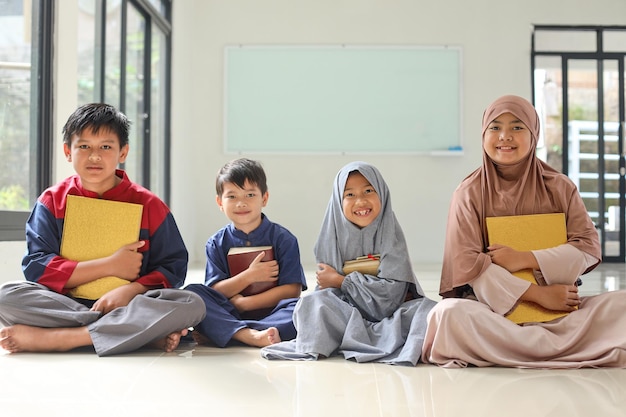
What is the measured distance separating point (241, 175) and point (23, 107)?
50.6 inches

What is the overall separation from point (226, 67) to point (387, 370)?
533 centimetres

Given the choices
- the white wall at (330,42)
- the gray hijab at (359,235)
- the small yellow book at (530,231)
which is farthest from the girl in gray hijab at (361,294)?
the white wall at (330,42)

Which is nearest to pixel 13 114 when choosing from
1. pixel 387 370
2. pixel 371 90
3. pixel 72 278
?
pixel 72 278

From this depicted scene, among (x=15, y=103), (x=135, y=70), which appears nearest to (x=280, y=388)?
(x=15, y=103)

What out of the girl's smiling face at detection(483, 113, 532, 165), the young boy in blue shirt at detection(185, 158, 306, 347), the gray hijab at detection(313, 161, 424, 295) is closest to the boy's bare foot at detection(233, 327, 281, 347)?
the young boy in blue shirt at detection(185, 158, 306, 347)

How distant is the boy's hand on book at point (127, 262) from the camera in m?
2.25

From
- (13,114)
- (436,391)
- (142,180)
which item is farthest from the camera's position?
(142,180)

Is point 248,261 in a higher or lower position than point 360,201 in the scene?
lower

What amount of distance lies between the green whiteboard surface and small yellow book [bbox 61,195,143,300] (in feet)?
14.8

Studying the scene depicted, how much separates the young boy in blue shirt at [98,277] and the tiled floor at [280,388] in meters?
0.07

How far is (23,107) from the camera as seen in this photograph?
3.18m

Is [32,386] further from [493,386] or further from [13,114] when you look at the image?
[13,114]

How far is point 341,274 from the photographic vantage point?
7.84 ft

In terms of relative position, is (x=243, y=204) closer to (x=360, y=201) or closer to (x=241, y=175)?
(x=241, y=175)
